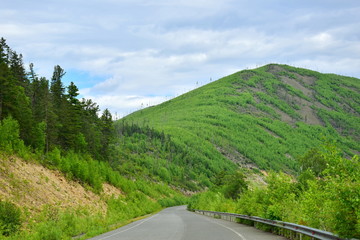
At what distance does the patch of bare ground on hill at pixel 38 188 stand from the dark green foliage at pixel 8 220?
3.42 meters

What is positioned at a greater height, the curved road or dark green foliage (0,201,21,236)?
dark green foliage (0,201,21,236)

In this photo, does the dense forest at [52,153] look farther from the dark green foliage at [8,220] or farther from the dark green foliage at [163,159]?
the dark green foliage at [163,159]

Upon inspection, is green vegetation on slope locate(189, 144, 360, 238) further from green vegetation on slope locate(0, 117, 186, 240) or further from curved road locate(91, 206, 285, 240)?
green vegetation on slope locate(0, 117, 186, 240)

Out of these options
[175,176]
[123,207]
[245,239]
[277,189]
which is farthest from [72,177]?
[175,176]

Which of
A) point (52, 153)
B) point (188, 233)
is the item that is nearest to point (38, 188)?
point (52, 153)

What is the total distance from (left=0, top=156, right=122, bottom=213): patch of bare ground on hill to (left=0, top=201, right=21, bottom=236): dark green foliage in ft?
11.2

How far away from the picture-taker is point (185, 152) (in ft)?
586

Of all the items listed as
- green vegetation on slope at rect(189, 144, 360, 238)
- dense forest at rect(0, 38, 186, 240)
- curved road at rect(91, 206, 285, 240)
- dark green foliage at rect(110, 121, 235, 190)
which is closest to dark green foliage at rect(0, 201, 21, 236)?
dense forest at rect(0, 38, 186, 240)

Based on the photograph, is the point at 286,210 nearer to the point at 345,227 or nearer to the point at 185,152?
the point at 345,227

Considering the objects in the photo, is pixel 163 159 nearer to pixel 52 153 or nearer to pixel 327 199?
pixel 52 153

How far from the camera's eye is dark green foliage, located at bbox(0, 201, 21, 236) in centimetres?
1913

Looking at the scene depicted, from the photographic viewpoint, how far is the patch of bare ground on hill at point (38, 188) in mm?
27047

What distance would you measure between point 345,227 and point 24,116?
37.4 m

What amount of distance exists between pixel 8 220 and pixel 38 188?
38.9 feet
